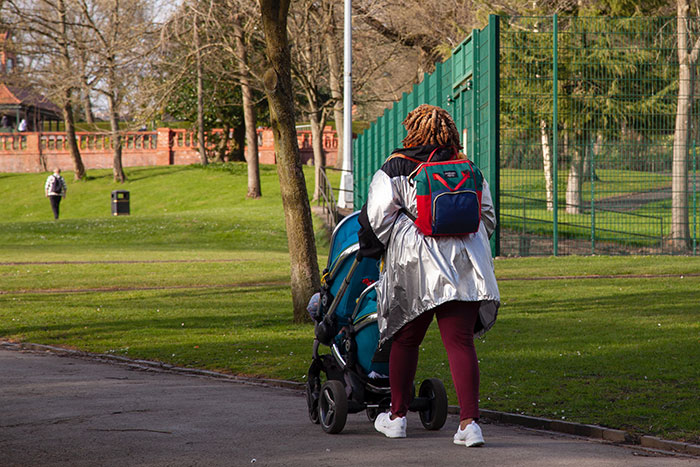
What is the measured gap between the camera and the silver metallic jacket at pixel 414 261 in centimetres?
527

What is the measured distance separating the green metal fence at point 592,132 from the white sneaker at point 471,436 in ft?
46.8

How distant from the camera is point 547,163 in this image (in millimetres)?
19297

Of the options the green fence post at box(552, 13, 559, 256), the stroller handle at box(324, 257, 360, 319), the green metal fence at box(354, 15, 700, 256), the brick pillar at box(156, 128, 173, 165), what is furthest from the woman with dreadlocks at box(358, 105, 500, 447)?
the brick pillar at box(156, 128, 173, 165)

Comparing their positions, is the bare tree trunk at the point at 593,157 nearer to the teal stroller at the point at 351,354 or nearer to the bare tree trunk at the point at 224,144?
the teal stroller at the point at 351,354

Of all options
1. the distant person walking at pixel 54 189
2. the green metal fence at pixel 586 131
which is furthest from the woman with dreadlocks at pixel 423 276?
the distant person walking at pixel 54 189

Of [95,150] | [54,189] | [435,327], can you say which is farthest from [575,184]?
[95,150]

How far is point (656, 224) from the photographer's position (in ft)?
66.1

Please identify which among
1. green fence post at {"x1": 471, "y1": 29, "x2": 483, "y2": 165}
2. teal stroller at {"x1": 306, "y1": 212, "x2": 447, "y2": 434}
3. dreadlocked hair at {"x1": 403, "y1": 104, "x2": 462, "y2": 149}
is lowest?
teal stroller at {"x1": 306, "y1": 212, "x2": 447, "y2": 434}

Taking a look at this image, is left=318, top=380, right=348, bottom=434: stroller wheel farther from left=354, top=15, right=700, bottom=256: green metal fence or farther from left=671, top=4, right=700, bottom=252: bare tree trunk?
left=671, top=4, right=700, bottom=252: bare tree trunk

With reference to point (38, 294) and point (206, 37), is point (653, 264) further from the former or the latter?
point (206, 37)

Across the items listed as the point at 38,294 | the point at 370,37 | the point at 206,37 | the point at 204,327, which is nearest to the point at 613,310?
the point at 204,327

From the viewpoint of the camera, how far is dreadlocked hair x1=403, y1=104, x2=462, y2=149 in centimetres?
551

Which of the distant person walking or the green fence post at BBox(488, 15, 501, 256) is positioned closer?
the green fence post at BBox(488, 15, 501, 256)

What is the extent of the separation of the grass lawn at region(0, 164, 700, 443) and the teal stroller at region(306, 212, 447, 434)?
87cm
